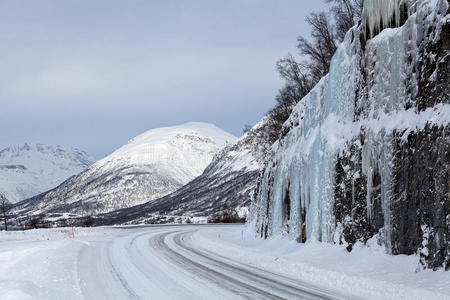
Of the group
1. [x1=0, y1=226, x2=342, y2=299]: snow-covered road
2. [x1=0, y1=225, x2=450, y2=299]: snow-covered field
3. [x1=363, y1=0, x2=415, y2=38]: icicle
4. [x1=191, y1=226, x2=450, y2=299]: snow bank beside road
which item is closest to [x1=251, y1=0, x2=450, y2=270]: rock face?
[x1=363, y1=0, x2=415, y2=38]: icicle

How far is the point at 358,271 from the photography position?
1138 cm

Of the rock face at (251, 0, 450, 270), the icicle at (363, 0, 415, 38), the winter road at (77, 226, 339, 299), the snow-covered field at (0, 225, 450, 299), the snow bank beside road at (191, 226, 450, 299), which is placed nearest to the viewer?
the snow bank beside road at (191, 226, 450, 299)

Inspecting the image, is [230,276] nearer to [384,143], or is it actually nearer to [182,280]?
[182,280]

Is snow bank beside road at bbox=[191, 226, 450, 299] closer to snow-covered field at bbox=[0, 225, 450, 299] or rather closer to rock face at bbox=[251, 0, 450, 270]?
snow-covered field at bbox=[0, 225, 450, 299]

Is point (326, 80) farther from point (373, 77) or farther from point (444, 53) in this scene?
point (444, 53)

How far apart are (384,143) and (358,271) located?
364 centimetres

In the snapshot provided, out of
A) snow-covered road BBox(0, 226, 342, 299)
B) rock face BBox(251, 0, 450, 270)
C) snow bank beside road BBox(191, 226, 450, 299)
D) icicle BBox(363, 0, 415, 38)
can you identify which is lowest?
snow-covered road BBox(0, 226, 342, 299)

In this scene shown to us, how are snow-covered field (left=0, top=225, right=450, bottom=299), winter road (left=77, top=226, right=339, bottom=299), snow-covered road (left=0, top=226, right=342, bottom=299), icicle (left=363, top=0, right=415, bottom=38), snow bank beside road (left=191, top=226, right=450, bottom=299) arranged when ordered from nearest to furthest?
snow bank beside road (left=191, top=226, right=450, bottom=299)
snow-covered field (left=0, top=225, right=450, bottom=299)
winter road (left=77, top=226, right=339, bottom=299)
snow-covered road (left=0, top=226, right=342, bottom=299)
icicle (left=363, top=0, right=415, bottom=38)

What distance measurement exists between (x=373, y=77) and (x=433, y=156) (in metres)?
4.14

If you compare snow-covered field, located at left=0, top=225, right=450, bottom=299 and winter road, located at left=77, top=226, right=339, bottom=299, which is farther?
winter road, located at left=77, top=226, right=339, bottom=299

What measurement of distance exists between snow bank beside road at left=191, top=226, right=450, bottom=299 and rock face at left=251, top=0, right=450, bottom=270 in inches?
14.1

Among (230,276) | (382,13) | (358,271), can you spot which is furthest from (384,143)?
(230,276)

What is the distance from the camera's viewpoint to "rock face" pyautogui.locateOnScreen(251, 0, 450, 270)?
34.1 feet

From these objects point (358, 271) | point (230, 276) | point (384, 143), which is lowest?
point (230, 276)
